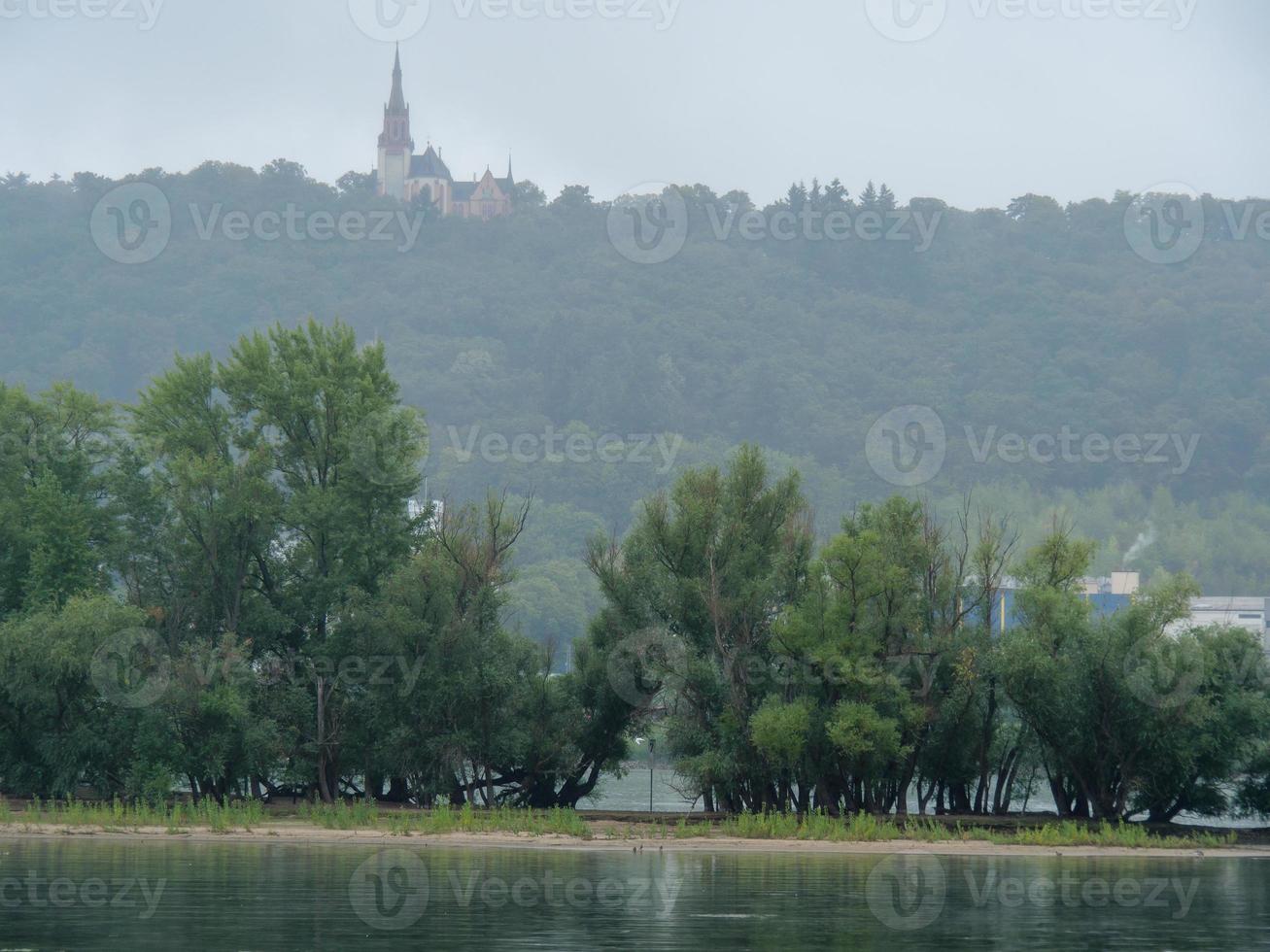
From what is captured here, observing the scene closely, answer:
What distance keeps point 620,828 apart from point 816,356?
141 m

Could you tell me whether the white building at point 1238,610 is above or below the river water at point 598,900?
above

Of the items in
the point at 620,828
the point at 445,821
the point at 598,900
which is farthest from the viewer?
the point at 620,828

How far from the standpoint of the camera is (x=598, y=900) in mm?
28969

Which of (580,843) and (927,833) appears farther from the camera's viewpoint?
(927,833)

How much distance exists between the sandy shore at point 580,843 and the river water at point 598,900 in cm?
80

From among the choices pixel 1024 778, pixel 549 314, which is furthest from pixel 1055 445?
pixel 1024 778

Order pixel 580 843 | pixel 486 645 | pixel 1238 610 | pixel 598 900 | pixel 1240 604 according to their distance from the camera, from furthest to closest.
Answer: pixel 1240 604 < pixel 1238 610 < pixel 486 645 < pixel 580 843 < pixel 598 900

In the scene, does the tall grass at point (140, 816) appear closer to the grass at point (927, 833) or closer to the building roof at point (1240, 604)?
the grass at point (927, 833)

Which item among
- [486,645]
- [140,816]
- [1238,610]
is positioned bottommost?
[140,816]

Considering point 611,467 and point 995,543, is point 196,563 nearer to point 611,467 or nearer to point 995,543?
point 995,543

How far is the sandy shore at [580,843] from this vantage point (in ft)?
130

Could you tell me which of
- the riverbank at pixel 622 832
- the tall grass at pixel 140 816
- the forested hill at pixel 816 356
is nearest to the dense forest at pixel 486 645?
the tall grass at pixel 140 816

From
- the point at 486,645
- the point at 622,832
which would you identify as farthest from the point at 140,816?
the point at 622,832

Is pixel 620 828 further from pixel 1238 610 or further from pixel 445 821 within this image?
pixel 1238 610
